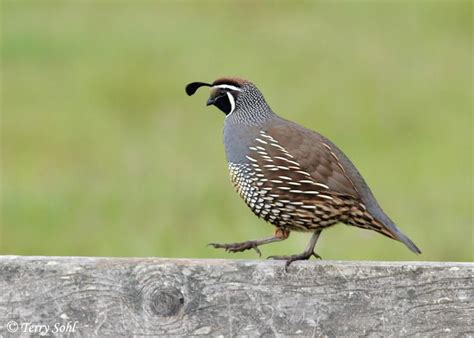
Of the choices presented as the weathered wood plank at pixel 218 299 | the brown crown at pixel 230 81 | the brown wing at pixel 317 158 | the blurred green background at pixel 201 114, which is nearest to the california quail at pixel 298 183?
the brown wing at pixel 317 158

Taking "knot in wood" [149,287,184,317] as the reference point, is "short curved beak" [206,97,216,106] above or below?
above

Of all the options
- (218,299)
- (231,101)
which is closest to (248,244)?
(231,101)

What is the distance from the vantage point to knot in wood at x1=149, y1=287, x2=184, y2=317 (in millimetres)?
4234

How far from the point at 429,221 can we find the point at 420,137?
3.08 m

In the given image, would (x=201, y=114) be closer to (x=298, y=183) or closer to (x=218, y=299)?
(x=298, y=183)

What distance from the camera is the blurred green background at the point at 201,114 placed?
9.63 meters

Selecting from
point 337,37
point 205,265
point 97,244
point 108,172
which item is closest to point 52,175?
point 108,172

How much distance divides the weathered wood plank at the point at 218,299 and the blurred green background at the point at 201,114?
4205 millimetres

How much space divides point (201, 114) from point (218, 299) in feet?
30.1

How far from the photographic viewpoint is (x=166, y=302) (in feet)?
13.9

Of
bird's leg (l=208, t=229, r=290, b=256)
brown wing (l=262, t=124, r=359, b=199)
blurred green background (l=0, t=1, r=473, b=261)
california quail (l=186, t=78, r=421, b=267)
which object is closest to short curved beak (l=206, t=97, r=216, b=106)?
california quail (l=186, t=78, r=421, b=267)

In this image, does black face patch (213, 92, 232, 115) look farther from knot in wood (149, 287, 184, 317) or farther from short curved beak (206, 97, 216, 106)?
knot in wood (149, 287, 184, 317)

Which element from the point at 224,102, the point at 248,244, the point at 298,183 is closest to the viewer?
the point at 248,244

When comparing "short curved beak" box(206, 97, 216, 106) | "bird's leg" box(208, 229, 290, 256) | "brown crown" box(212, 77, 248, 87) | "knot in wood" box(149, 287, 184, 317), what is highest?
"brown crown" box(212, 77, 248, 87)
